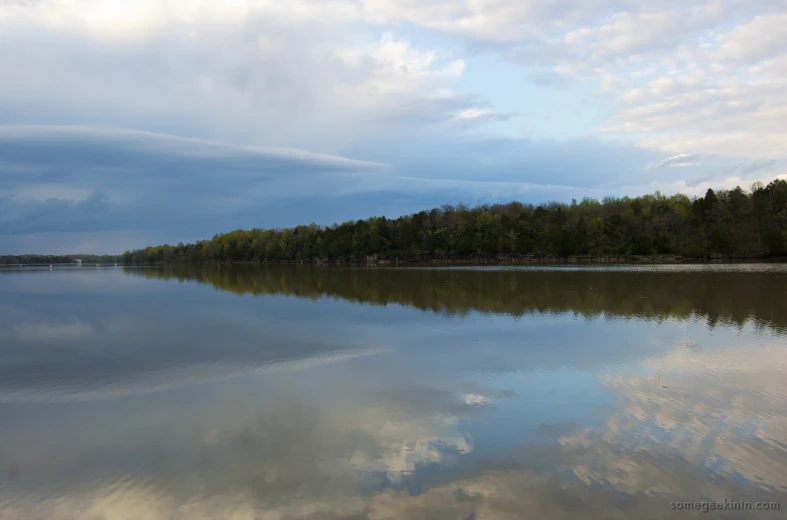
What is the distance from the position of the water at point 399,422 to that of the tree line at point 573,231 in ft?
237

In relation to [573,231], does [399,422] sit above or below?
below

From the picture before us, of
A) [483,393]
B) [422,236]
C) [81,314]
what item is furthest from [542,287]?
[422,236]

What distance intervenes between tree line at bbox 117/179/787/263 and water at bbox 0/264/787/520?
72127 mm

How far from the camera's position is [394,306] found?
23.0m

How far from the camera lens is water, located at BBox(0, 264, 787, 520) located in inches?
212

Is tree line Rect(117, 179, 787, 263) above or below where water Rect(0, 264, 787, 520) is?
above

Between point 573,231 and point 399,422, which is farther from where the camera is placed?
point 573,231

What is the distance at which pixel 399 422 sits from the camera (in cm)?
763

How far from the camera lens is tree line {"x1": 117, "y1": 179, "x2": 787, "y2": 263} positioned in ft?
247

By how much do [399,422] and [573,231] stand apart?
90262 millimetres

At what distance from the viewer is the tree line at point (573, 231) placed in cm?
7525

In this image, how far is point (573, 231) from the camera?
91.0m

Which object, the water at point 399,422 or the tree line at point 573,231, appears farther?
the tree line at point 573,231

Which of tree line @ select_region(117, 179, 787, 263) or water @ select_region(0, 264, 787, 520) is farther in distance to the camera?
tree line @ select_region(117, 179, 787, 263)
